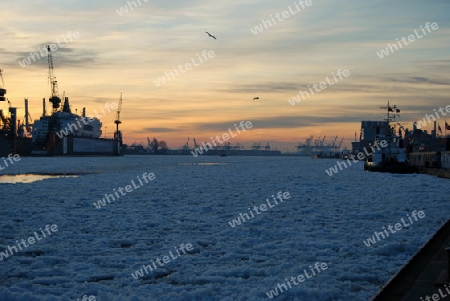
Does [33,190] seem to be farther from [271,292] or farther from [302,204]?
[271,292]

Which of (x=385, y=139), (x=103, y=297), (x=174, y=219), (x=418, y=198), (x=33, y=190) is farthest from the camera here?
(x=385, y=139)

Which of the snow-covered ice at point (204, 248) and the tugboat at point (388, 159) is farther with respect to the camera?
the tugboat at point (388, 159)

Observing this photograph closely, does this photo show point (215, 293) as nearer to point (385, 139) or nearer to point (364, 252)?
point (364, 252)

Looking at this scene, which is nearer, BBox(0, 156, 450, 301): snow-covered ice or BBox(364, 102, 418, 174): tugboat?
BBox(0, 156, 450, 301): snow-covered ice

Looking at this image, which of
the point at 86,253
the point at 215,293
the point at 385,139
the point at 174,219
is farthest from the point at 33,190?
the point at 385,139

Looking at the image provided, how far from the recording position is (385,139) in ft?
225

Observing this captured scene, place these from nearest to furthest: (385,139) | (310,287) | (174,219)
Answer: (310,287), (174,219), (385,139)

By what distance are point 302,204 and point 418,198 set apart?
23.2 ft

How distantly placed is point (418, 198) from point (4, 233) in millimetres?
19950

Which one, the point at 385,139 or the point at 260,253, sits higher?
the point at 385,139

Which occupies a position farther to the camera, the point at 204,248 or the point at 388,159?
the point at 388,159

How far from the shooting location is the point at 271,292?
915 centimetres

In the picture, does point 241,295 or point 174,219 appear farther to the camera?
point 174,219

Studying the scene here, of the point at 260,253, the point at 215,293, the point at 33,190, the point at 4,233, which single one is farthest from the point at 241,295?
the point at 33,190
